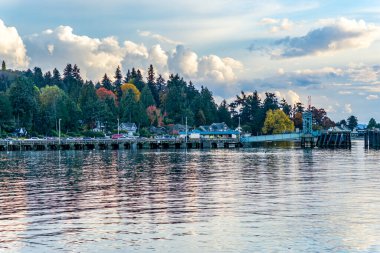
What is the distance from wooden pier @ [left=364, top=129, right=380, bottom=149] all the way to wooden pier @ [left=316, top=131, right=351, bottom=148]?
18.3 ft

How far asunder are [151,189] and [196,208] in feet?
43.0

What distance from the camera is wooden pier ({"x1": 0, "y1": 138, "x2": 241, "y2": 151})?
538ft

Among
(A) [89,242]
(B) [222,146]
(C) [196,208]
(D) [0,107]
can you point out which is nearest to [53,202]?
(C) [196,208]

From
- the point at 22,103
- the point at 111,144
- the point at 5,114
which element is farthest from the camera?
the point at 22,103

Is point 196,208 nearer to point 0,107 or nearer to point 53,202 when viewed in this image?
point 53,202

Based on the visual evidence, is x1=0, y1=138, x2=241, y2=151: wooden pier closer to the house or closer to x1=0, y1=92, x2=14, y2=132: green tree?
x1=0, y1=92, x2=14, y2=132: green tree

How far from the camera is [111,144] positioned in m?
178

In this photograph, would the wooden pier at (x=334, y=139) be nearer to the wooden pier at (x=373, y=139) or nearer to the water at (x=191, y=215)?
the wooden pier at (x=373, y=139)

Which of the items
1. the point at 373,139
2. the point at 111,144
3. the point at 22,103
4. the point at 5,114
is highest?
the point at 22,103

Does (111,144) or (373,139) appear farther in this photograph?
(373,139)

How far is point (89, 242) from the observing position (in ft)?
94.9

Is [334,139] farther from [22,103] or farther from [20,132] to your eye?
[20,132]

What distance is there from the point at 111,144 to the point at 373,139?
244 feet

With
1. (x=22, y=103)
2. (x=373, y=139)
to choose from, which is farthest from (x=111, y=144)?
(x=373, y=139)
